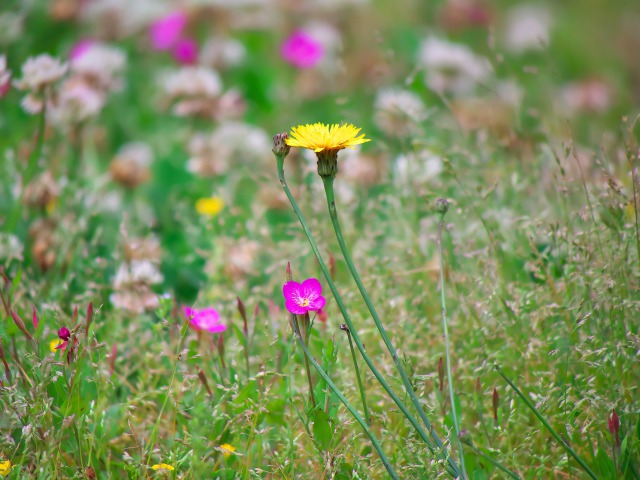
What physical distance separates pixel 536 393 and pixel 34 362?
31.0 inches

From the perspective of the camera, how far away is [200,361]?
1306 millimetres

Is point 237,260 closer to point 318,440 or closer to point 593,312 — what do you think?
point 318,440

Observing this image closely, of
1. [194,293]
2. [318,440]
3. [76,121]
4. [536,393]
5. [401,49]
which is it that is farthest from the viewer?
[401,49]

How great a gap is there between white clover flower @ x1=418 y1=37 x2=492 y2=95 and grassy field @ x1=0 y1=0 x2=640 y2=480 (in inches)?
0.4

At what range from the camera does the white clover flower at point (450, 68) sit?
277 cm

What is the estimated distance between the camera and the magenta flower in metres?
0.95

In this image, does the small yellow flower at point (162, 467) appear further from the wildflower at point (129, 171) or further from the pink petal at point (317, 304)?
the wildflower at point (129, 171)

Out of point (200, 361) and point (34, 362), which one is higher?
point (34, 362)

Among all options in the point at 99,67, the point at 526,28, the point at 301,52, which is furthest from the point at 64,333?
the point at 526,28

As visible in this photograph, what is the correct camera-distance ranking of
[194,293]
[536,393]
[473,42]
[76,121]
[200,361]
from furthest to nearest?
[473,42] < [76,121] < [194,293] < [200,361] < [536,393]

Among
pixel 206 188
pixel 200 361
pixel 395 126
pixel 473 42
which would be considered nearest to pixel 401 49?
pixel 473 42

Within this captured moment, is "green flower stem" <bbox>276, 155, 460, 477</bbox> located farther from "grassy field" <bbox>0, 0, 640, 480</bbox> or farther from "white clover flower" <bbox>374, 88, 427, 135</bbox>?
"white clover flower" <bbox>374, 88, 427, 135</bbox>

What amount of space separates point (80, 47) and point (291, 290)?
6.56 feet

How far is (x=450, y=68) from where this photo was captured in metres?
2.80
